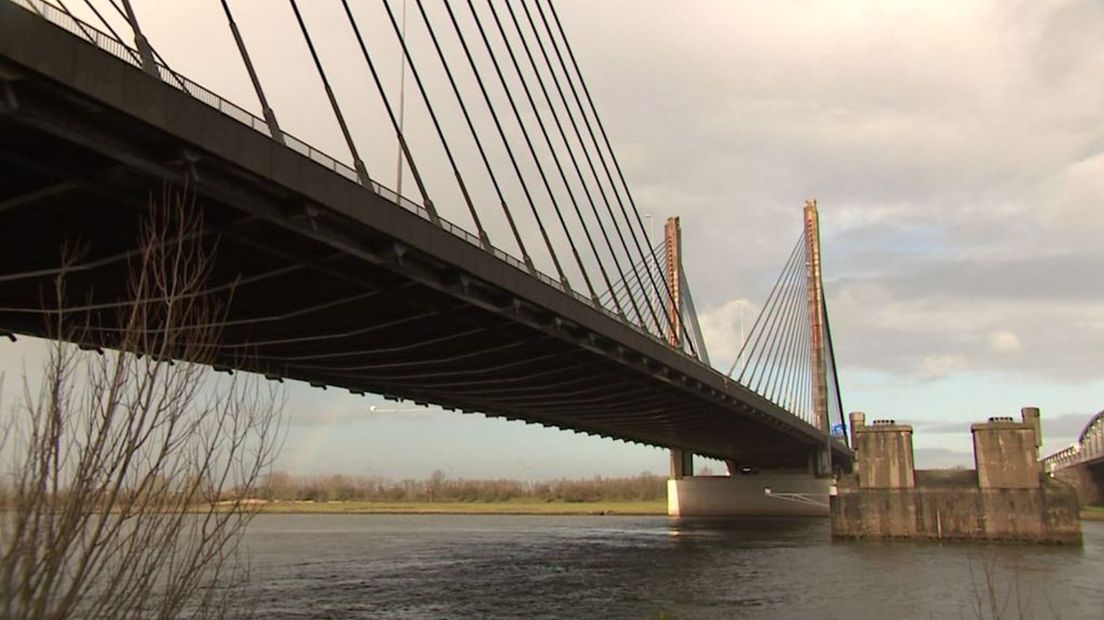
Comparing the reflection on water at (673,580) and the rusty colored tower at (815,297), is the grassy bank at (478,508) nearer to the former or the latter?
the rusty colored tower at (815,297)

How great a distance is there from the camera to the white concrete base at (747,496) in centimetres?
8494

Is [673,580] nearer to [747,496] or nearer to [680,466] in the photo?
[747,496]

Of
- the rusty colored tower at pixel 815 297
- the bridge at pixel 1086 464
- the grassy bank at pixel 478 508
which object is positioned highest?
the rusty colored tower at pixel 815 297

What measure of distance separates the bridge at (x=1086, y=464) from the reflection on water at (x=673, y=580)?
6693 centimetres

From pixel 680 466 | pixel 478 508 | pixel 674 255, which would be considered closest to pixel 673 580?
pixel 674 255

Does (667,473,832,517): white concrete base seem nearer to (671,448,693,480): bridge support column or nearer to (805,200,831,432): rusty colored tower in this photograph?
(671,448,693,480): bridge support column

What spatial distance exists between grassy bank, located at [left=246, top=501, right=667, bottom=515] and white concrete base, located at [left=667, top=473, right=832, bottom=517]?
54.3ft

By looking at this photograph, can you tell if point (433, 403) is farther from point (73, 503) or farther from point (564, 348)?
point (73, 503)

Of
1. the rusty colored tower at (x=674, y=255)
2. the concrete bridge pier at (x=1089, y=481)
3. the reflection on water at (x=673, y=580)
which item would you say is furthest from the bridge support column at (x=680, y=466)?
the concrete bridge pier at (x=1089, y=481)

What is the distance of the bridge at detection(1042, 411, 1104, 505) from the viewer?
10612cm

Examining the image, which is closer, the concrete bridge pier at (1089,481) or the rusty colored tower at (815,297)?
the rusty colored tower at (815,297)

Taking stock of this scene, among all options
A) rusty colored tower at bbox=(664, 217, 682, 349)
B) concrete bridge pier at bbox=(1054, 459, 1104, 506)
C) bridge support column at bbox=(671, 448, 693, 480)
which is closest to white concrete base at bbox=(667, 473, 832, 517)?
bridge support column at bbox=(671, 448, 693, 480)

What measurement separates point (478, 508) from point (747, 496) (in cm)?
4748

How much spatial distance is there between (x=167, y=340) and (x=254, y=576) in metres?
26.8
